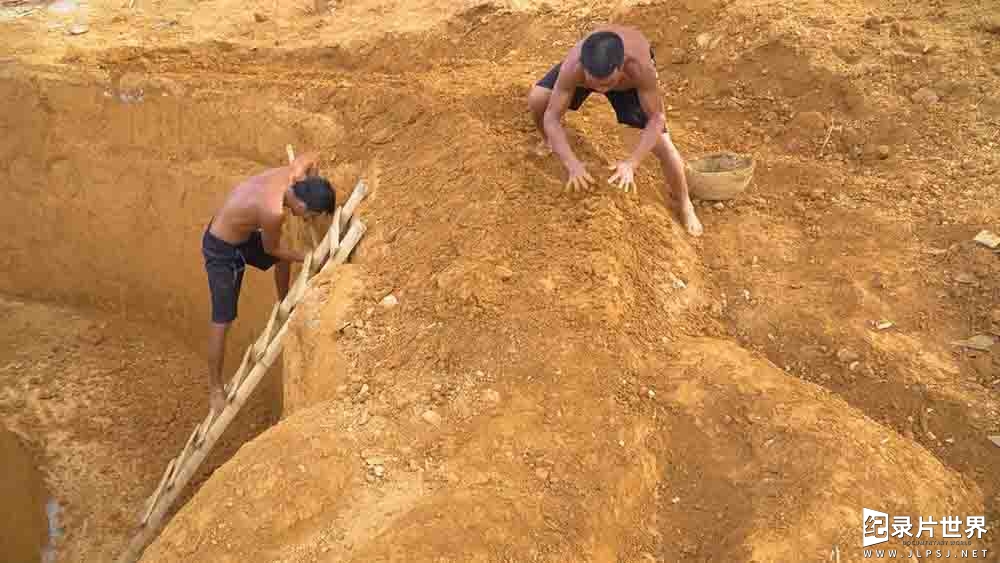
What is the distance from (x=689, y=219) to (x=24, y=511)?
172 inches

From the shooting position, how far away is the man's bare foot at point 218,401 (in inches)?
162

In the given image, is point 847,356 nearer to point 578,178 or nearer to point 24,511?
point 578,178

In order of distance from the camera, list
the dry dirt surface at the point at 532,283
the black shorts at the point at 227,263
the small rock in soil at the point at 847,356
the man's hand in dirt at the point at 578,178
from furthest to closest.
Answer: the black shorts at the point at 227,263
the man's hand in dirt at the point at 578,178
the small rock in soil at the point at 847,356
the dry dirt surface at the point at 532,283

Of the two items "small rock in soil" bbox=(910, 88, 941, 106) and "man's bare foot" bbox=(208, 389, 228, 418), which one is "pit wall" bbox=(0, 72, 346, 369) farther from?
"small rock in soil" bbox=(910, 88, 941, 106)

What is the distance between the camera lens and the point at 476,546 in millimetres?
2379

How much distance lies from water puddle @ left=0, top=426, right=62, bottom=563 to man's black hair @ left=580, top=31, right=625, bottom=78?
4158 mm

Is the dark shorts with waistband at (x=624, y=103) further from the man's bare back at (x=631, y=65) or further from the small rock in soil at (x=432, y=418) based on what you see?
the small rock in soil at (x=432, y=418)

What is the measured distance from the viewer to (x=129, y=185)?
18.7ft

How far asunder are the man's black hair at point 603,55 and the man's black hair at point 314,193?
1395 mm

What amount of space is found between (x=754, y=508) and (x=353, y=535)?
1.31 metres

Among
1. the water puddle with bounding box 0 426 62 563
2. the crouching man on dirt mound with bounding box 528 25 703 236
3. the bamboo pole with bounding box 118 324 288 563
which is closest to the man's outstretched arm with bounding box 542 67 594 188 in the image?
the crouching man on dirt mound with bounding box 528 25 703 236

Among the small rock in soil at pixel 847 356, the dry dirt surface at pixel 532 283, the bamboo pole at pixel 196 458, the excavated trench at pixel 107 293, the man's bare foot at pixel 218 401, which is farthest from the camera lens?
the excavated trench at pixel 107 293

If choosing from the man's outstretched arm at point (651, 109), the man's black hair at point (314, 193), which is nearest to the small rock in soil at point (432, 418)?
the man's black hair at point (314, 193)

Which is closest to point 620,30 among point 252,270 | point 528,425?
point 528,425
